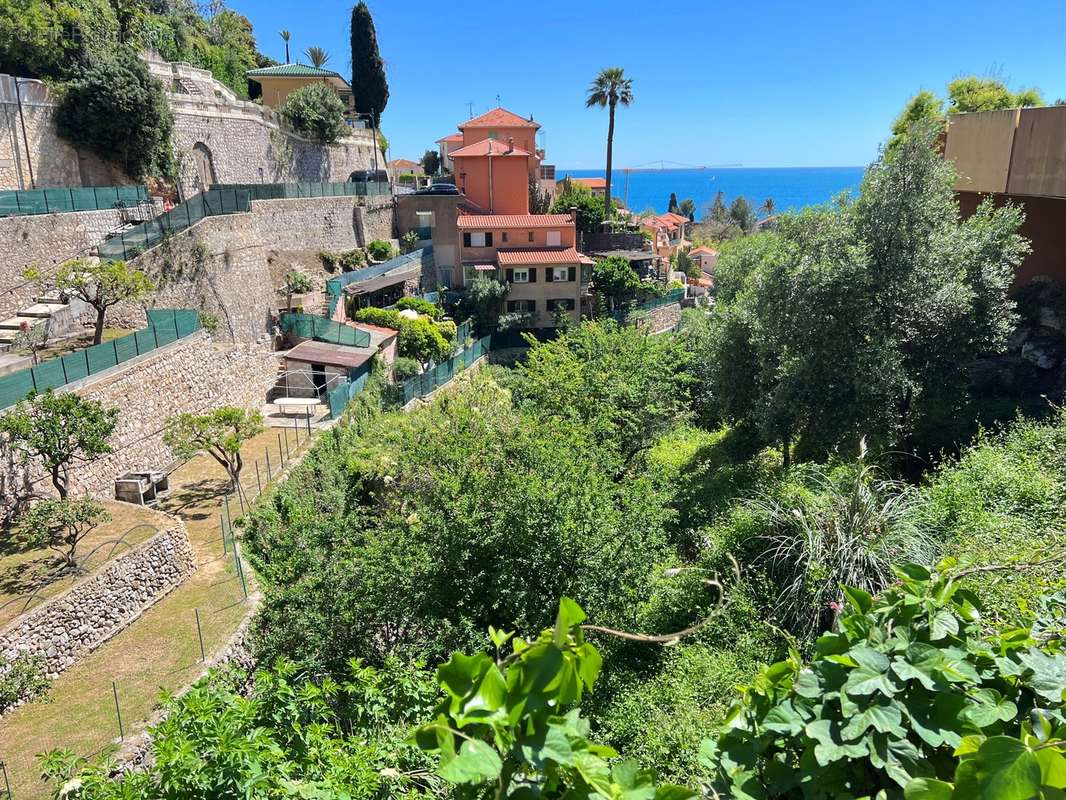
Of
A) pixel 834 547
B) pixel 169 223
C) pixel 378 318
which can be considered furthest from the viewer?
pixel 378 318

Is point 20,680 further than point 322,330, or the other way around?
point 322,330

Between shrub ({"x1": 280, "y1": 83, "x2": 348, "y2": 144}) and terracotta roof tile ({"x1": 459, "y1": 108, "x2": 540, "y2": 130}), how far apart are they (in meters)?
17.0

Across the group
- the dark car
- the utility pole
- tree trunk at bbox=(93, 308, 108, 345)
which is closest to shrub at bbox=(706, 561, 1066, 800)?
tree trunk at bbox=(93, 308, 108, 345)

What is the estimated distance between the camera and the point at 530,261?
4403cm

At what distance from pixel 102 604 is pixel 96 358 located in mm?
7828

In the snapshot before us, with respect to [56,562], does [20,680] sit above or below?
below

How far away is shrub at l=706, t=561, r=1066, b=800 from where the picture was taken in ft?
9.41

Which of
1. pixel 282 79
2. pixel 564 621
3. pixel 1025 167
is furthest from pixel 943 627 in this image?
pixel 282 79

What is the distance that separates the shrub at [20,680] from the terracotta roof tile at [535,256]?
3532 cm

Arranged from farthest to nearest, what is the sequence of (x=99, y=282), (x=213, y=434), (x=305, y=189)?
(x=305, y=189) < (x=99, y=282) < (x=213, y=434)

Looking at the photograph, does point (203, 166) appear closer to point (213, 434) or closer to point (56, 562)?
point (213, 434)

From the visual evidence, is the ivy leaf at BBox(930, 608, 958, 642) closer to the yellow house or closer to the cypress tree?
the yellow house

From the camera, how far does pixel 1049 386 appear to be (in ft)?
58.2

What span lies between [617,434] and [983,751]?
19.6 meters
